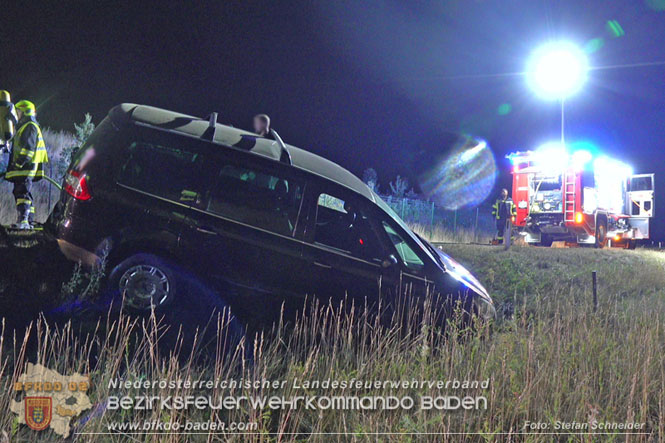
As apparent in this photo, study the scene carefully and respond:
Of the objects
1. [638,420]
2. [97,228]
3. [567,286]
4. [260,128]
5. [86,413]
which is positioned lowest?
[86,413]

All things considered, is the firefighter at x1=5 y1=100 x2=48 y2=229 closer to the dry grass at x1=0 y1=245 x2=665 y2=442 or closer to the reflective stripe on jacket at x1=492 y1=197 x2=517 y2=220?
the dry grass at x1=0 y1=245 x2=665 y2=442

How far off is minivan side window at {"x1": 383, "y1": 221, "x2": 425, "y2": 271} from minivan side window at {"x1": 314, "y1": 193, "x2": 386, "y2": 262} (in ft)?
0.63

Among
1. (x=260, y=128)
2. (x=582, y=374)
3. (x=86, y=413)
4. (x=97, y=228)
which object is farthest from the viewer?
(x=260, y=128)

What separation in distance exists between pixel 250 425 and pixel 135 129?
3.18m

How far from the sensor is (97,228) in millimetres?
4465

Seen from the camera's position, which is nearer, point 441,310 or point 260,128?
point 441,310

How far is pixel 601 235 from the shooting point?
1898 cm

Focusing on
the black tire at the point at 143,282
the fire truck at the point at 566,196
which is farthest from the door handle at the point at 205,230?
the fire truck at the point at 566,196

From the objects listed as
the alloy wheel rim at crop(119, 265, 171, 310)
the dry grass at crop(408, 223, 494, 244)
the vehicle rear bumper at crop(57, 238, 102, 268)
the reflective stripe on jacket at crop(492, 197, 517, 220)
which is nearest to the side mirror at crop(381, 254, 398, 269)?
the alloy wheel rim at crop(119, 265, 171, 310)

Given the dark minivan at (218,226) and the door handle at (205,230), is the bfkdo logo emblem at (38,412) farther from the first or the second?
the door handle at (205,230)

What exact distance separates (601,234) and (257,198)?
18.2 m

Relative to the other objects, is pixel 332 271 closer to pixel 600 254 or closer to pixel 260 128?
pixel 260 128

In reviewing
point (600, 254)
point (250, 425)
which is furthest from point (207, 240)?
point (600, 254)

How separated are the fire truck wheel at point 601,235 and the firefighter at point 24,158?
1837 centimetres
